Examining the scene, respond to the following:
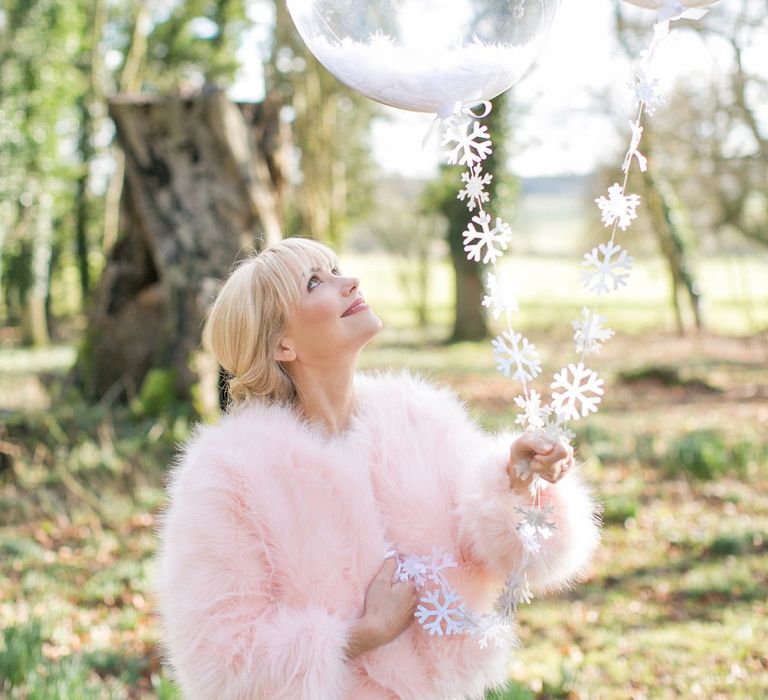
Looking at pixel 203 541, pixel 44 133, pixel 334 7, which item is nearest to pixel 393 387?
pixel 203 541

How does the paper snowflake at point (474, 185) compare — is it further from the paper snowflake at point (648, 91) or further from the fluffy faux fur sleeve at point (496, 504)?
the fluffy faux fur sleeve at point (496, 504)

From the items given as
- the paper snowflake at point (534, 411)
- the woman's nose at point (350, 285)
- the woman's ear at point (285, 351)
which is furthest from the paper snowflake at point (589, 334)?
the woman's ear at point (285, 351)

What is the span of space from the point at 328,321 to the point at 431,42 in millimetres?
653

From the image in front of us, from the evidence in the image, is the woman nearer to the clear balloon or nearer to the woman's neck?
the woman's neck

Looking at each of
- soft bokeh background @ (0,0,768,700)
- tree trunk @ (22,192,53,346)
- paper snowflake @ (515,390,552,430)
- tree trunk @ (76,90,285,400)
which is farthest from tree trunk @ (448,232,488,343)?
paper snowflake @ (515,390,552,430)

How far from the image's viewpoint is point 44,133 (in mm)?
17312

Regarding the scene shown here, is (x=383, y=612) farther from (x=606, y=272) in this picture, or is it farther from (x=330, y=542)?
(x=606, y=272)

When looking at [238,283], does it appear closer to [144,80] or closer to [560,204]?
[144,80]

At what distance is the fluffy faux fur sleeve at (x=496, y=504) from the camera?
194 centimetres

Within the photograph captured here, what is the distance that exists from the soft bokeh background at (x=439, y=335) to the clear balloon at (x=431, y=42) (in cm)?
15

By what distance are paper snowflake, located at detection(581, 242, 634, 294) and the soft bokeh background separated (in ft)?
1.35

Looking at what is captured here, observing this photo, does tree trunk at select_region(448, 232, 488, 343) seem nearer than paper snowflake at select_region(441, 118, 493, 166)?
No

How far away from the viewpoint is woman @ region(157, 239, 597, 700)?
1772mm

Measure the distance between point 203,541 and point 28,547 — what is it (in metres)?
4.09
